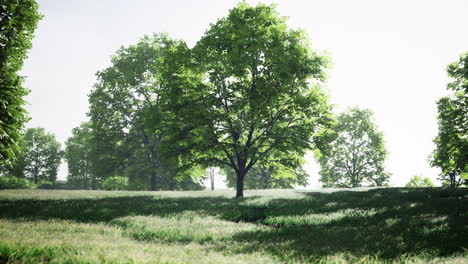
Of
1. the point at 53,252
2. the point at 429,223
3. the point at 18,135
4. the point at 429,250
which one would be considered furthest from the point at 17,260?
the point at 18,135

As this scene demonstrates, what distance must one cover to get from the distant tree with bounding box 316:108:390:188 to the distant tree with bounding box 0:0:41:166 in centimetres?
3665

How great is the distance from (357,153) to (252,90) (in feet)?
99.4

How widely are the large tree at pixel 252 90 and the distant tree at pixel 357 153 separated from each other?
85.0 ft

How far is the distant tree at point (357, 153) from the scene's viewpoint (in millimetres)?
41656

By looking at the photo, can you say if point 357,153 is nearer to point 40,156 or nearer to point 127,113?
point 127,113

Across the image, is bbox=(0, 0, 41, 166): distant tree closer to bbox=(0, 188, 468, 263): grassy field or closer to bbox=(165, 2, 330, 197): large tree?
bbox=(0, 188, 468, 263): grassy field

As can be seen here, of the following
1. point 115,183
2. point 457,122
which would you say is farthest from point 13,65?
point 115,183

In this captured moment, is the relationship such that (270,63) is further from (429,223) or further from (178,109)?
(429,223)

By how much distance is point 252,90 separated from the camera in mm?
17766

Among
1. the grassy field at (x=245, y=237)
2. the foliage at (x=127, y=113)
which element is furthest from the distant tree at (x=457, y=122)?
the foliage at (x=127, y=113)

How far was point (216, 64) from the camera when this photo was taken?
58.6 ft

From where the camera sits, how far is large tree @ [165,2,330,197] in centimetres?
1705

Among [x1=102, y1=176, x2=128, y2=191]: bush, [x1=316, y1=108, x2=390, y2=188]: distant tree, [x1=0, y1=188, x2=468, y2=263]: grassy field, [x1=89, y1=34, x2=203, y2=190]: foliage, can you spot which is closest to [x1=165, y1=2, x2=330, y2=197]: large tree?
Answer: [x1=0, y1=188, x2=468, y2=263]: grassy field

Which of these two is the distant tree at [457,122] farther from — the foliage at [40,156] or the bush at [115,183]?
the foliage at [40,156]
